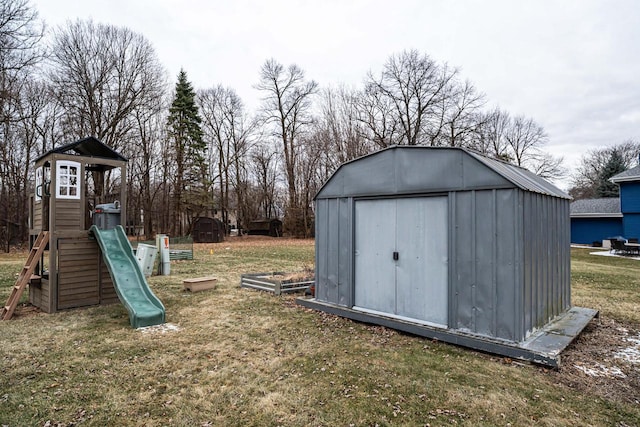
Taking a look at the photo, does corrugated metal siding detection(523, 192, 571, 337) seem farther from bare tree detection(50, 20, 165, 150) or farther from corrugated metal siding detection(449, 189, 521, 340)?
bare tree detection(50, 20, 165, 150)

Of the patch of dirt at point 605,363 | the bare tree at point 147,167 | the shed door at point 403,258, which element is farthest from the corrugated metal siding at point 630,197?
the bare tree at point 147,167

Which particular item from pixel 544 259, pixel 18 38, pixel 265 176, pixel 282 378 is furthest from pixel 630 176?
pixel 18 38

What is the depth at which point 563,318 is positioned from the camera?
5.74 meters

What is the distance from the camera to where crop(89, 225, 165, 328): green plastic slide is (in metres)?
5.90

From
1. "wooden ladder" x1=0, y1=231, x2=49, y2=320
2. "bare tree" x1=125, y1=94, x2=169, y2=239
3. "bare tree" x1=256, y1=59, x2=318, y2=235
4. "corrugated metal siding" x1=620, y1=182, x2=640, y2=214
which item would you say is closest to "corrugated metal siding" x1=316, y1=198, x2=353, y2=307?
"wooden ladder" x1=0, y1=231, x2=49, y2=320

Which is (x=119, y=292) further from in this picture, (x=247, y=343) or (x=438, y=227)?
(x=438, y=227)

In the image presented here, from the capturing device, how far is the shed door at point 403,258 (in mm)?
5160

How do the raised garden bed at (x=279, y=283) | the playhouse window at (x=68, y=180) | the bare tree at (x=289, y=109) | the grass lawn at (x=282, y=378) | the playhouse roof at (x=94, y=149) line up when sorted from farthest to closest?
the bare tree at (x=289, y=109)
the raised garden bed at (x=279, y=283)
the playhouse roof at (x=94, y=149)
the playhouse window at (x=68, y=180)
the grass lawn at (x=282, y=378)

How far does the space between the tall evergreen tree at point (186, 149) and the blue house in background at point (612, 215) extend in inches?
1118

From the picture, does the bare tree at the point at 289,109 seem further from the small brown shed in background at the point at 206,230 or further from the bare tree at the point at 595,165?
the bare tree at the point at 595,165

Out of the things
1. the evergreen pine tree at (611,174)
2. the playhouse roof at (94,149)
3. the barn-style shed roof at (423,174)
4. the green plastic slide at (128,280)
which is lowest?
the green plastic slide at (128,280)

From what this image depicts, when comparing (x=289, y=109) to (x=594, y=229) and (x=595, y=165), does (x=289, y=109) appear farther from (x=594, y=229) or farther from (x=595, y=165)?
(x=595, y=165)

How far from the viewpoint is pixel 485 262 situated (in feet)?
15.2

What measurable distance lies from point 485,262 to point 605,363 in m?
1.89
